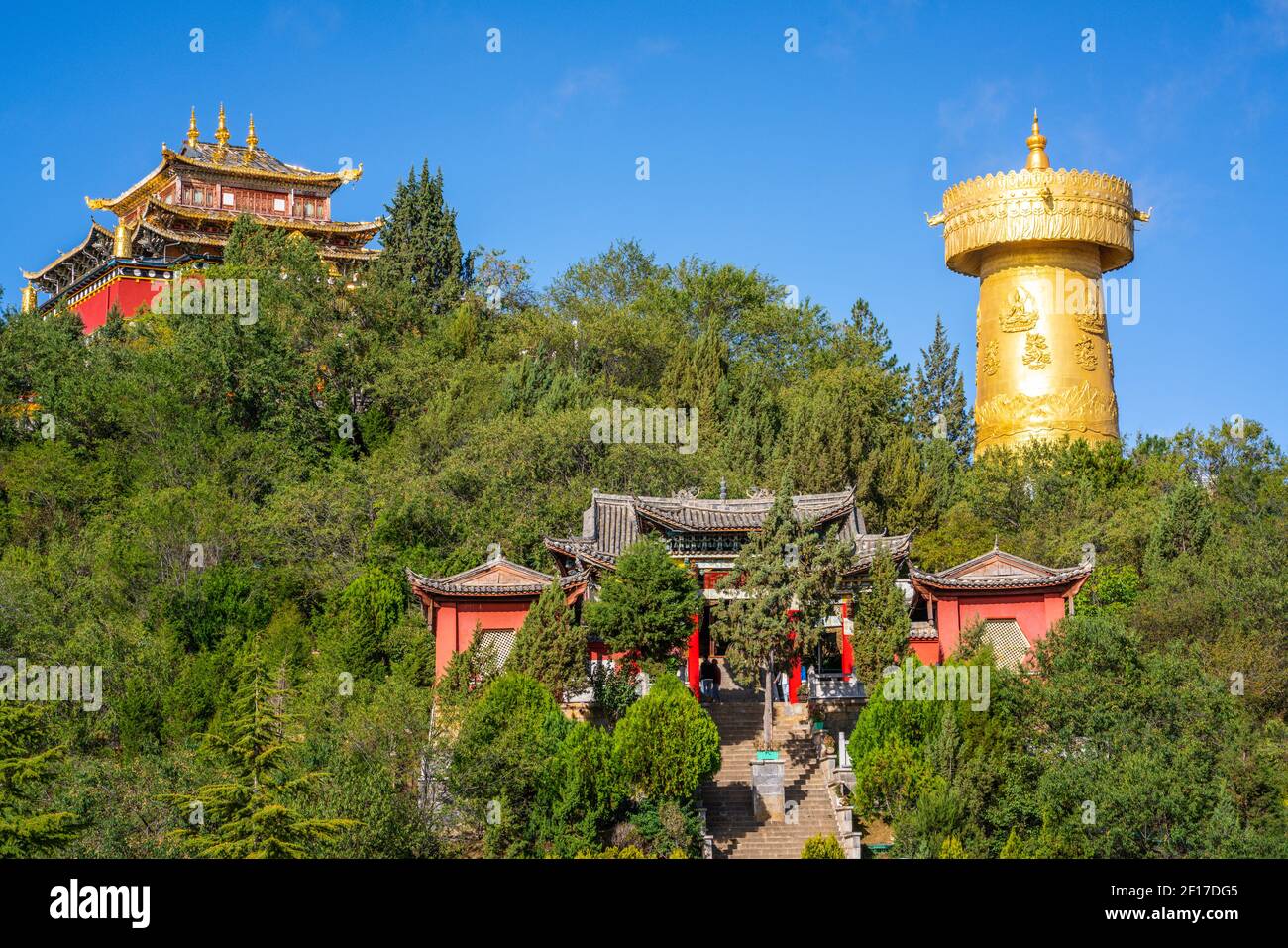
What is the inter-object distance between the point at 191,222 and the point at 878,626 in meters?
28.0

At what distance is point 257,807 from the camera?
1580 cm

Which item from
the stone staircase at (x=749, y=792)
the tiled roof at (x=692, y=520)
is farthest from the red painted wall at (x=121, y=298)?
the stone staircase at (x=749, y=792)

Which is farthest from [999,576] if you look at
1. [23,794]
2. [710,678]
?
[23,794]

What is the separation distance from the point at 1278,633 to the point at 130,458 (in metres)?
20.6

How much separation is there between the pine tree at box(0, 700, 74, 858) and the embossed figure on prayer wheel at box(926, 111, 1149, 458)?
70.8 ft

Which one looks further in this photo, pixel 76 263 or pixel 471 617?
pixel 76 263

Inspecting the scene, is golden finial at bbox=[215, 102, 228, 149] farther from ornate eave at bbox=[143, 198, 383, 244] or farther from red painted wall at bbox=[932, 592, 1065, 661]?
red painted wall at bbox=[932, 592, 1065, 661]

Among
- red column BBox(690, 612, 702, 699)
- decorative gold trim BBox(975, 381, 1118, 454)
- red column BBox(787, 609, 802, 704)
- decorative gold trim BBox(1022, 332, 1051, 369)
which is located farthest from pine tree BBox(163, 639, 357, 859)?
decorative gold trim BBox(1022, 332, 1051, 369)

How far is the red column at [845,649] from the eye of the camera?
23.1 m

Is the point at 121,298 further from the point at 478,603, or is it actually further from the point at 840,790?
the point at 840,790

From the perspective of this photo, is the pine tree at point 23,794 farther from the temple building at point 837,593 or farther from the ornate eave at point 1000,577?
the ornate eave at point 1000,577

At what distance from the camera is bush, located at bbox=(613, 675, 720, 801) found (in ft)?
60.7
